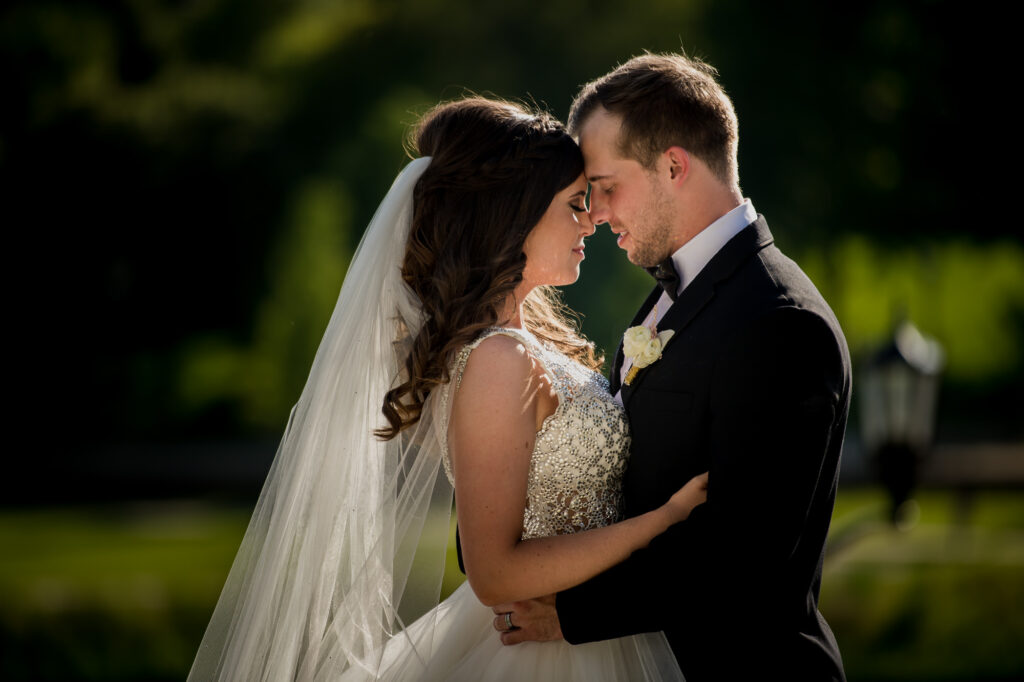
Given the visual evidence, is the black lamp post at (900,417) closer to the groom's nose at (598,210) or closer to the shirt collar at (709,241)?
the shirt collar at (709,241)

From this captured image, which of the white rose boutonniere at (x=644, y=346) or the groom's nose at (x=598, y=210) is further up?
the groom's nose at (x=598, y=210)

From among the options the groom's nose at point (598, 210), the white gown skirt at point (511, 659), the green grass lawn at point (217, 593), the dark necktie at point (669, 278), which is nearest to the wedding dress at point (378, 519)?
the white gown skirt at point (511, 659)

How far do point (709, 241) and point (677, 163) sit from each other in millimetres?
243

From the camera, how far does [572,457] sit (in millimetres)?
2541

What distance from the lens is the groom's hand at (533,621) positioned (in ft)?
8.08

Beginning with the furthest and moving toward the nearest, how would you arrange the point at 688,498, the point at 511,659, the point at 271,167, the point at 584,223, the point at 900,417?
the point at 271,167 < the point at 900,417 < the point at 584,223 < the point at 511,659 < the point at 688,498

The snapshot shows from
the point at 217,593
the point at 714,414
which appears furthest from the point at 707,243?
the point at 217,593

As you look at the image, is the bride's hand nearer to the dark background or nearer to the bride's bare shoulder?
the bride's bare shoulder

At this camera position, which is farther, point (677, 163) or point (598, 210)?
point (598, 210)

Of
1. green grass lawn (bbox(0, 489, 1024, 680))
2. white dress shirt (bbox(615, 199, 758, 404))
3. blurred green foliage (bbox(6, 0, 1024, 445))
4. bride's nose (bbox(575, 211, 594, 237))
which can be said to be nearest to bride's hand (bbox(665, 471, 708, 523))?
white dress shirt (bbox(615, 199, 758, 404))

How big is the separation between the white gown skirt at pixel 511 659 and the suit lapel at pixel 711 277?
0.72m

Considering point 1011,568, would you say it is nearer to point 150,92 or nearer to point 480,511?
point 480,511

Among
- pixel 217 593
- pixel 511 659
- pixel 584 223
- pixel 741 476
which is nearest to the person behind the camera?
pixel 741 476

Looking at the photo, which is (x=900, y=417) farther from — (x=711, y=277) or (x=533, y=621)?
(x=533, y=621)
